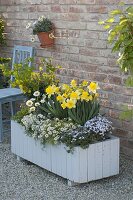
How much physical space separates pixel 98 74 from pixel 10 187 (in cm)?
163

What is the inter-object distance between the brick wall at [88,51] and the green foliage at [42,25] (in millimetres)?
82

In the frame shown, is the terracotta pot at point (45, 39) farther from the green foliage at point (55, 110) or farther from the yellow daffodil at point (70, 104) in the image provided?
the yellow daffodil at point (70, 104)

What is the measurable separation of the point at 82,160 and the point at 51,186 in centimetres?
42

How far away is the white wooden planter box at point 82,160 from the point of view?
4.24 m

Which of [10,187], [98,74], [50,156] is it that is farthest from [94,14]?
[10,187]

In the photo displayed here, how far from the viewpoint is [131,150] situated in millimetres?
→ 5043

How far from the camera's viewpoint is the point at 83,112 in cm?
456

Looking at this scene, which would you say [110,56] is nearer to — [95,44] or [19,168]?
[95,44]

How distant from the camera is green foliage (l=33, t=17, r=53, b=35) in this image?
19.0 feet

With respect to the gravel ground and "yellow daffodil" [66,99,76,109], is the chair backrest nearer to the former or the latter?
the gravel ground

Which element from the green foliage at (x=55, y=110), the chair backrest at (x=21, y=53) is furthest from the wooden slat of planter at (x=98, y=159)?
the chair backrest at (x=21, y=53)

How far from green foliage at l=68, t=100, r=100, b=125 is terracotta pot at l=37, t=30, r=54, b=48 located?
1.54 meters

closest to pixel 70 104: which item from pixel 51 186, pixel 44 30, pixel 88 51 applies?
pixel 51 186

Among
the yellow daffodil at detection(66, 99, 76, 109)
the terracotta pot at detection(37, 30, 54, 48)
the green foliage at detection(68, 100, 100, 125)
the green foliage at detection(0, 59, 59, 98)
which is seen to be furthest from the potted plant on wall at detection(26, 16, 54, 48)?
A: the yellow daffodil at detection(66, 99, 76, 109)
